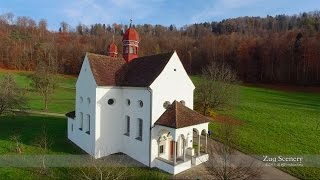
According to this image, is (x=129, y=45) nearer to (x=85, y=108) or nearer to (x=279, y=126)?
(x=85, y=108)

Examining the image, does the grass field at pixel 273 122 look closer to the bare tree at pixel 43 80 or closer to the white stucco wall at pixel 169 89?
the bare tree at pixel 43 80

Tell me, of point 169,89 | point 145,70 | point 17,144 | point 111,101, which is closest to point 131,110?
point 111,101

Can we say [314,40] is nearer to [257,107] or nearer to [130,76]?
[257,107]

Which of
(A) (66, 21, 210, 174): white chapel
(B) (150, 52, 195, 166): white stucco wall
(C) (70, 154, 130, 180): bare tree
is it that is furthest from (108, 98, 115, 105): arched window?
(C) (70, 154, 130, 180): bare tree

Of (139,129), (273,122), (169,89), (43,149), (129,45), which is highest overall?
(129,45)

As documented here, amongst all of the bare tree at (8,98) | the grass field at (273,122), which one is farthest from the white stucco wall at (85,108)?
the bare tree at (8,98)

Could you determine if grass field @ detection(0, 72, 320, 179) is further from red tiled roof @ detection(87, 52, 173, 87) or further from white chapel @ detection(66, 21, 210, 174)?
red tiled roof @ detection(87, 52, 173, 87)

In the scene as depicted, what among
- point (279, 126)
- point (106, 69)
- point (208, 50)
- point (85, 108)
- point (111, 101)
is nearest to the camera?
point (111, 101)
